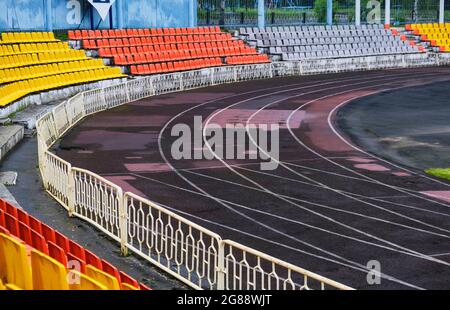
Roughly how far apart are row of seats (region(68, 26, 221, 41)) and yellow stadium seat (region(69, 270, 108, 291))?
31336 millimetres

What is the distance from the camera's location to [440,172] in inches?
794

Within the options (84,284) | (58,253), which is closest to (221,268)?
(58,253)

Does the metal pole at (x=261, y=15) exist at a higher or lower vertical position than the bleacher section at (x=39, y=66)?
higher

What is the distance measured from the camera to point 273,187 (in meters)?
18.4

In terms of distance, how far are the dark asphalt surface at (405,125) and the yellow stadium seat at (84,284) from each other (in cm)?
1446

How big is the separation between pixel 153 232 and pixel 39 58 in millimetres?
21174

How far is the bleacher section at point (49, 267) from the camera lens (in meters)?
7.97

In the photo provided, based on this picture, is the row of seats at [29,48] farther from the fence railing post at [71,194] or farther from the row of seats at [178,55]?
the fence railing post at [71,194]

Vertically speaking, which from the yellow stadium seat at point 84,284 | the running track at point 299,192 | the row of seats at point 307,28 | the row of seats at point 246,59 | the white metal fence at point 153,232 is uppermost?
the row of seats at point 307,28

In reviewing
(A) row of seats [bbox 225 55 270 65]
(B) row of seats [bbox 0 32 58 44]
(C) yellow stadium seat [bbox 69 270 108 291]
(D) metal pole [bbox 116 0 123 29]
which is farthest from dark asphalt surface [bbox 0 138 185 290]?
(A) row of seats [bbox 225 55 270 65]

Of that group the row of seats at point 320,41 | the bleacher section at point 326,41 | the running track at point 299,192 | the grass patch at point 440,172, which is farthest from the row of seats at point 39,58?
the grass patch at point 440,172

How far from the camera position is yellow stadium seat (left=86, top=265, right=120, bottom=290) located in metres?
7.90

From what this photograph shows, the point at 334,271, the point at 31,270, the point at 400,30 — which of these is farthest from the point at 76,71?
the point at 400,30
